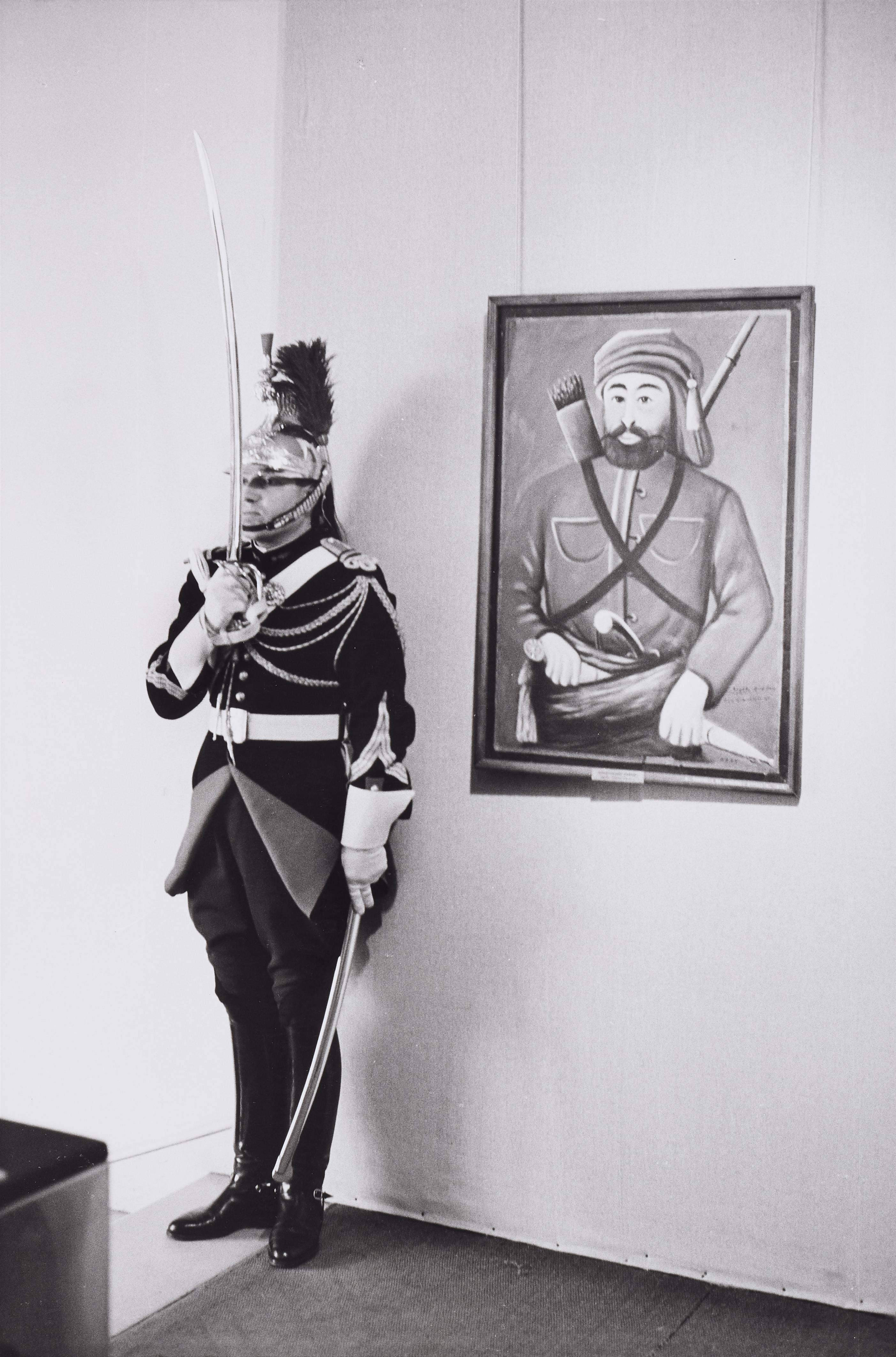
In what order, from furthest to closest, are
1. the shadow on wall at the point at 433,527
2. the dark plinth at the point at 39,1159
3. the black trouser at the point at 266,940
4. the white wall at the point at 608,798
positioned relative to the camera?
the shadow on wall at the point at 433,527 < the black trouser at the point at 266,940 < the white wall at the point at 608,798 < the dark plinth at the point at 39,1159

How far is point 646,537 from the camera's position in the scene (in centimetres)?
205

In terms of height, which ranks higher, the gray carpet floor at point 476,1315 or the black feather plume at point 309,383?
the black feather plume at point 309,383

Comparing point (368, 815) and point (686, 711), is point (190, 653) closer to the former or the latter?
point (368, 815)

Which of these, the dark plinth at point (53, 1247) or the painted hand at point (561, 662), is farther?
the painted hand at point (561, 662)

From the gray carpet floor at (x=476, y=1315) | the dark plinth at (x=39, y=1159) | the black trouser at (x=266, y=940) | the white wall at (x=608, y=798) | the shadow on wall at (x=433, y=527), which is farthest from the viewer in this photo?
the shadow on wall at (x=433, y=527)

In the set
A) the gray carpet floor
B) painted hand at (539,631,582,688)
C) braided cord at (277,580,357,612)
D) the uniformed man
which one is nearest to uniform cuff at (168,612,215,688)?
the uniformed man

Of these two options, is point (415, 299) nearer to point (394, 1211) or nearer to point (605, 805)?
point (605, 805)

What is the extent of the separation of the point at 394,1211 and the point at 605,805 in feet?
2.53

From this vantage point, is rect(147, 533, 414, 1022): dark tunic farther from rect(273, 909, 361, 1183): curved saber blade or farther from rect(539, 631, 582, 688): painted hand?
rect(539, 631, 582, 688): painted hand

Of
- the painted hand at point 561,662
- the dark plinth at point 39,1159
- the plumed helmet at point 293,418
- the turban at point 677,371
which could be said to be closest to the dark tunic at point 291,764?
the plumed helmet at point 293,418

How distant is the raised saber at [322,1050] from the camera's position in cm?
205

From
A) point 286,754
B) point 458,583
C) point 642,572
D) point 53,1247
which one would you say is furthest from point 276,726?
point 53,1247

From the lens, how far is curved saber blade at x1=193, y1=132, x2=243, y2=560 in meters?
1.95

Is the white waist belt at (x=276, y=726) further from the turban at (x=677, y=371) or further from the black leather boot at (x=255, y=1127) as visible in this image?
the turban at (x=677, y=371)
